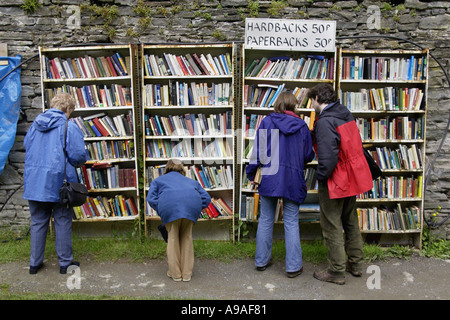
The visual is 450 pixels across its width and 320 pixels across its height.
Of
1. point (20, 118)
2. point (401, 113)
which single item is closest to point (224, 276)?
point (401, 113)

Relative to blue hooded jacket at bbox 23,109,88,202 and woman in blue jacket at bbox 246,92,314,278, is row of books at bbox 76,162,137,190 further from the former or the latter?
woman in blue jacket at bbox 246,92,314,278

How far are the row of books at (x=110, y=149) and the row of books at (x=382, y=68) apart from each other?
2.78 meters

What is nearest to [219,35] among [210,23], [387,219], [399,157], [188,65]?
[210,23]

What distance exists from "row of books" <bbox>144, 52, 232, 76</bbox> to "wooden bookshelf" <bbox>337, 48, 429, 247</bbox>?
55.6 inches

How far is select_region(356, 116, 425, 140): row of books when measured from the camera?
457 cm

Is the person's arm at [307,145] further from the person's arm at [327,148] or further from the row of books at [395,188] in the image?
the row of books at [395,188]

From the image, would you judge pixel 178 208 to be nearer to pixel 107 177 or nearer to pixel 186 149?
pixel 186 149

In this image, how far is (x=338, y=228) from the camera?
368 centimetres

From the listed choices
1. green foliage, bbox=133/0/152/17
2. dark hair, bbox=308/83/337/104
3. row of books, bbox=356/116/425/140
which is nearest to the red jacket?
dark hair, bbox=308/83/337/104

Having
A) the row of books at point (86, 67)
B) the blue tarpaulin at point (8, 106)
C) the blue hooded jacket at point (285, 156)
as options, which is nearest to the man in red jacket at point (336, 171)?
the blue hooded jacket at point (285, 156)

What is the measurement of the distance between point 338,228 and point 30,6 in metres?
4.58

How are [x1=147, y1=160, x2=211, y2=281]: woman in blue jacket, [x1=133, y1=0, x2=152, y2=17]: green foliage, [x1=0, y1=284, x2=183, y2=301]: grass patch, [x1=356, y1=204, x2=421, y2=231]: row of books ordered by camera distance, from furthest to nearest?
[x1=133, y1=0, x2=152, y2=17]: green foliage
[x1=356, y1=204, x2=421, y2=231]: row of books
[x1=147, y1=160, x2=211, y2=281]: woman in blue jacket
[x1=0, y1=284, x2=183, y2=301]: grass patch

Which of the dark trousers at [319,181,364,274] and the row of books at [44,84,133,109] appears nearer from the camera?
the dark trousers at [319,181,364,274]

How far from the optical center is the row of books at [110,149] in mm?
4613
